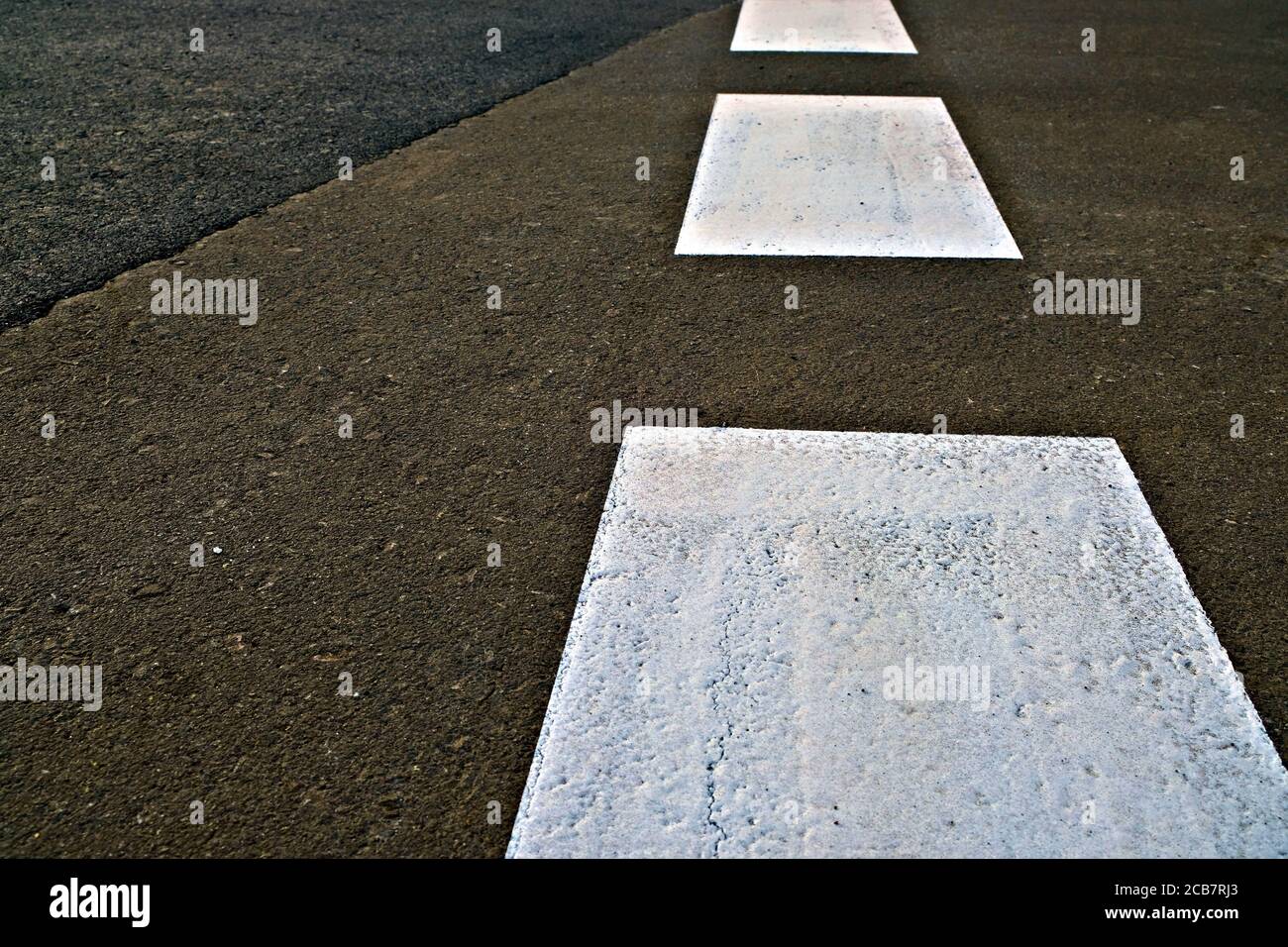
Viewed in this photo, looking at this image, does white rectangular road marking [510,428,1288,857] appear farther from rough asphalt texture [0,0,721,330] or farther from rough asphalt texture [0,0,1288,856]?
rough asphalt texture [0,0,721,330]

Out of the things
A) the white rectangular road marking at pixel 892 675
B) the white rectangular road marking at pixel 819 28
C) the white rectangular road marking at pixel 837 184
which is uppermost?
the white rectangular road marking at pixel 819 28

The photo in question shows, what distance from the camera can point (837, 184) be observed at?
220 inches

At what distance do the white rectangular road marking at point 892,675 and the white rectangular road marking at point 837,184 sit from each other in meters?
1.73

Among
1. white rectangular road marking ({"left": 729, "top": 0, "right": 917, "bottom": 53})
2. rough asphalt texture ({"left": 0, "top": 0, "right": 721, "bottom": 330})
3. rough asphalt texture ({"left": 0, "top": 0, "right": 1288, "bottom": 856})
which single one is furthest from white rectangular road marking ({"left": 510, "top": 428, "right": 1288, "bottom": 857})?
white rectangular road marking ({"left": 729, "top": 0, "right": 917, "bottom": 53})

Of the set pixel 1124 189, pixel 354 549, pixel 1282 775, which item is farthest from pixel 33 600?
pixel 1124 189

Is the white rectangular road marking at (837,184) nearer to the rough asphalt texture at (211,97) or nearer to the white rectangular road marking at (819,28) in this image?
the white rectangular road marking at (819,28)

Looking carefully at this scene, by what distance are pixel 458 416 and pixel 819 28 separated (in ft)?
20.1

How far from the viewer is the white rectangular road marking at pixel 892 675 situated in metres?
2.30

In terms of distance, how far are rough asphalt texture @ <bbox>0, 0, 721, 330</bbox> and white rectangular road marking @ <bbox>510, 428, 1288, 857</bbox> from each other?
9.40 feet

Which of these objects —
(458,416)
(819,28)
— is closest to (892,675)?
(458,416)

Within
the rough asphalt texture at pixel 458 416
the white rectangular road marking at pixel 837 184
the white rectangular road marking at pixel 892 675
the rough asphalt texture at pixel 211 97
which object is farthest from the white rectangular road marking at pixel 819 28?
the white rectangular road marking at pixel 892 675
